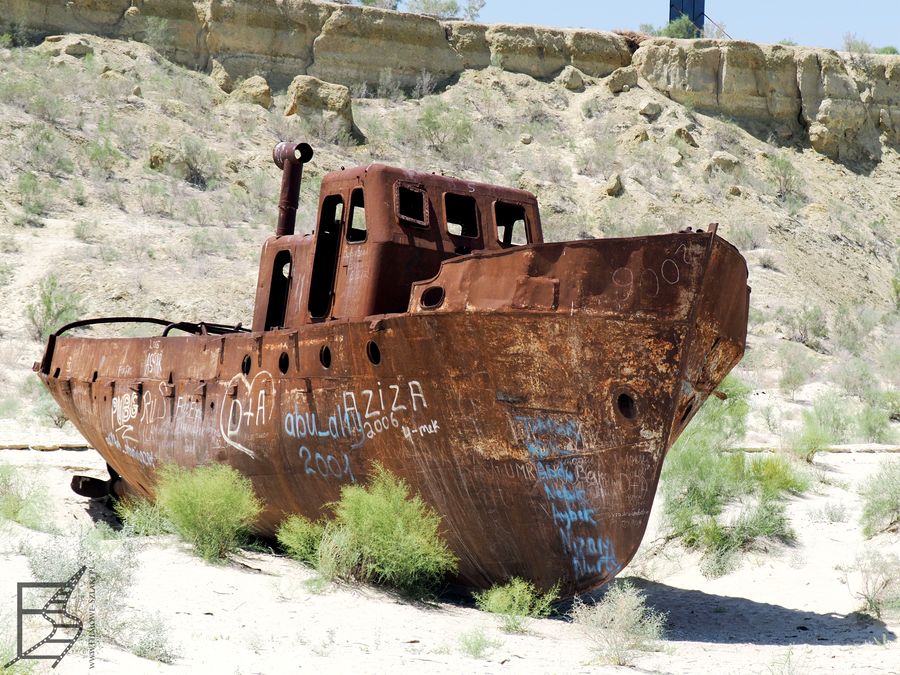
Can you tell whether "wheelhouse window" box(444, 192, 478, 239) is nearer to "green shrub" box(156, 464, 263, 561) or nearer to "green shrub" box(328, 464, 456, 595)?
"green shrub" box(328, 464, 456, 595)

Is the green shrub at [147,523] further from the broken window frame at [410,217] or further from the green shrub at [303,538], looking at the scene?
the broken window frame at [410,217]

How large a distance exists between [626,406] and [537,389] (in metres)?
0.61

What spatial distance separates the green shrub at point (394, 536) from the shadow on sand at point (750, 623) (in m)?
1.65

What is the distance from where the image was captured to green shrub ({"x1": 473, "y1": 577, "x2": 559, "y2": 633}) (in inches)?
299

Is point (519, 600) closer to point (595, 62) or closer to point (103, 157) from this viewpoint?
point (103, 157)

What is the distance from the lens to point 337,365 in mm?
8336

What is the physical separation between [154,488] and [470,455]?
517cm

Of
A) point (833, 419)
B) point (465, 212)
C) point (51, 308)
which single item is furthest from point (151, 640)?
point (51, 308)

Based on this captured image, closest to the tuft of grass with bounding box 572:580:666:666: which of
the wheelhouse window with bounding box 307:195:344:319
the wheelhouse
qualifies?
the wheelhouse

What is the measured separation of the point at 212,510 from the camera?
8.54 meters

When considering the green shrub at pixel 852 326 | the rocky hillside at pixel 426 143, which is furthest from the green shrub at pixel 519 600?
the green shrub at pixel 852 326

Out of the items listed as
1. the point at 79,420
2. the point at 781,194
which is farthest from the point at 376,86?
the point at 79,420

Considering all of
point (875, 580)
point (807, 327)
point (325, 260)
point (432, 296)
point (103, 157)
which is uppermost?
point (103, 157)

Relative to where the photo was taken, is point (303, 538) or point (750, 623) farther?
point (303, 538)
